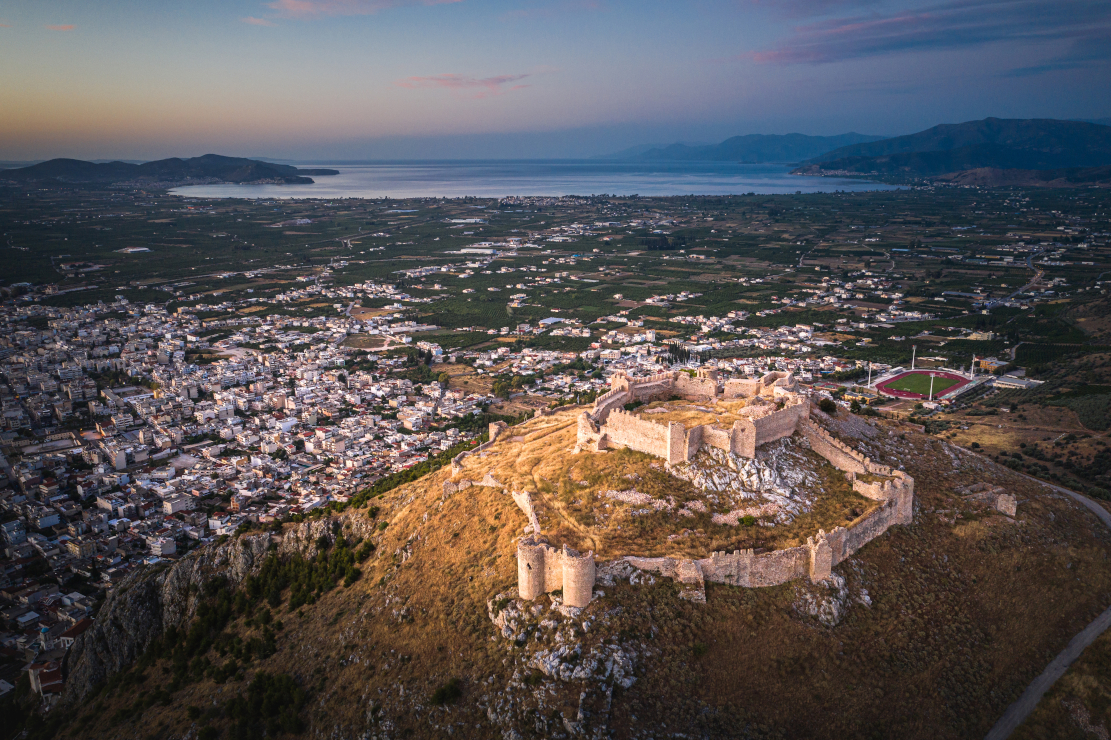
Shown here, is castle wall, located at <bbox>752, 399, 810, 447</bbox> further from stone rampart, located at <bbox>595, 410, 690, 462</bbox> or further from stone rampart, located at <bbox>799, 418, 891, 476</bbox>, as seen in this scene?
stone rampart, located at <bbox>595, 410, 690, 462</bbox>

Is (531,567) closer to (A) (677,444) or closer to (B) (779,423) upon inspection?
(A) (677,444)

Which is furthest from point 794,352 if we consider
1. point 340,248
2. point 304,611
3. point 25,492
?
point 340,248

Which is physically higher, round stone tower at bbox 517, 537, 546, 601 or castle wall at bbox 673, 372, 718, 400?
castle wall at bbox 673, 372, 718, 400

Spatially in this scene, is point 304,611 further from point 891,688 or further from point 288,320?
point 288,320

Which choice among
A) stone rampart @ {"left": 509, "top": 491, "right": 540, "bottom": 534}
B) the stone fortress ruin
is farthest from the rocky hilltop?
the stone fortress ruin

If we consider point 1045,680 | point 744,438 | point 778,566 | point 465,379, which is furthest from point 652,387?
point 465,379

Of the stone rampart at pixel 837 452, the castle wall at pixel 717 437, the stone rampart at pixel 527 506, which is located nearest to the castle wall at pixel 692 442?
the castle wall at pixel 717 437
